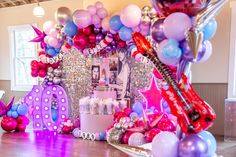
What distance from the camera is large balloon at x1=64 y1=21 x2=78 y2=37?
200 inches

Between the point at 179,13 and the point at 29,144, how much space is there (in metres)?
3.73

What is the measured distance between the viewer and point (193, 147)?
1816 mm

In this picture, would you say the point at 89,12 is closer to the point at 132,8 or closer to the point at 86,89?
the point at 132,8

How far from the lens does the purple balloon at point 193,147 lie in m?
1.82

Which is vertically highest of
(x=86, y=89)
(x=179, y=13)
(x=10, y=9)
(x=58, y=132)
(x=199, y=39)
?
(x=10, y=9)

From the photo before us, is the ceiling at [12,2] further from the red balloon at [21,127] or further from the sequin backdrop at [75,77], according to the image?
the red balloon at [21,127]

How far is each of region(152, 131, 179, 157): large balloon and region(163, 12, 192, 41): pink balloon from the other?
67 cm

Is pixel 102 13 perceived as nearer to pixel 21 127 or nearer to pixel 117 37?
pixel 117 37

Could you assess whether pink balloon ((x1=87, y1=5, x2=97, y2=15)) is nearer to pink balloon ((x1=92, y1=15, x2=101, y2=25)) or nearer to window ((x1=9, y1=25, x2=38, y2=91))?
pink balloon ((x1=92, y1=15, x2=101, y2=25))

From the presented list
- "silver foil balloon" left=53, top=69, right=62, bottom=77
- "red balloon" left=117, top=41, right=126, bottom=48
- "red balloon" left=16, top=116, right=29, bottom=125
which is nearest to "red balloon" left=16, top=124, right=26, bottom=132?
"red balloon" left=16, top=116, right=29, bottom=125

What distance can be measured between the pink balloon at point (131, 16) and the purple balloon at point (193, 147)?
9.32 ft

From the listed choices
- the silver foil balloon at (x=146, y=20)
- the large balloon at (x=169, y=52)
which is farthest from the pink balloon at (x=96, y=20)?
the large balloon at (x=169, y=52)

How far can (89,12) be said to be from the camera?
4.92 meters

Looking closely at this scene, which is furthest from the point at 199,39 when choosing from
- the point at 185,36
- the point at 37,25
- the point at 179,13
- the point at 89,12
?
the point at 37,25
